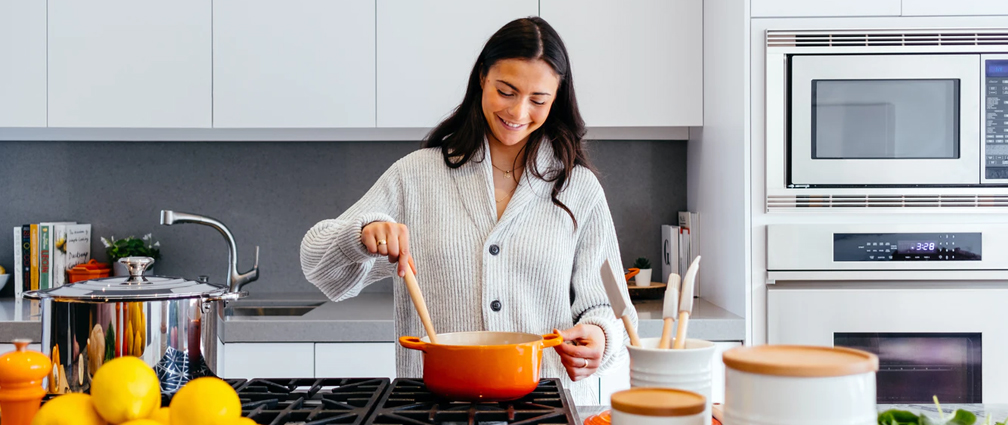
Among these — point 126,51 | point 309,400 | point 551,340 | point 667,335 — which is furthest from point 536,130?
point 126,51

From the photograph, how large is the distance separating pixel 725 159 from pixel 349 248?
53.4 inches

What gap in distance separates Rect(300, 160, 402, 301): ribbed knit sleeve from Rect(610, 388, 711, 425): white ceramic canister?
63 centimetres

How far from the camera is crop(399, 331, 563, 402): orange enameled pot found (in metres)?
0.90

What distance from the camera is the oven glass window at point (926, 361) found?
2023 mm

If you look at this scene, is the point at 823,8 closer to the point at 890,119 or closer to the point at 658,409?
the point at 890,119

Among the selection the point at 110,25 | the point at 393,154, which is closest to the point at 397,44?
the point at 393,154

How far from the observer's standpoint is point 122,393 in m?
0.66

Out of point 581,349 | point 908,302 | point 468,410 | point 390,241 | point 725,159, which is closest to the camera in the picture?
point 468,410

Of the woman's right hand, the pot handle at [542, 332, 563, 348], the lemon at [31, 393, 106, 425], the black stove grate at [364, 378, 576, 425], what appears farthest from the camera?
the woman's right hand

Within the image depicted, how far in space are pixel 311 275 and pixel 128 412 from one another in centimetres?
69

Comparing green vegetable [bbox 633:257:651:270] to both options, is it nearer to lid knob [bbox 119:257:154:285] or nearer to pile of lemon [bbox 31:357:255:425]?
lid knob [bbox 119:257:154:285]

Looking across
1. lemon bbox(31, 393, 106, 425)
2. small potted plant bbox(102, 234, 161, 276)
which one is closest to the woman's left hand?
lemon bbox(31, 393, 106, 425)

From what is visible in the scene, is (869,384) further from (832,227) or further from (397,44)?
(397,44)

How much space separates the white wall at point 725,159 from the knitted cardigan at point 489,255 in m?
0.73
